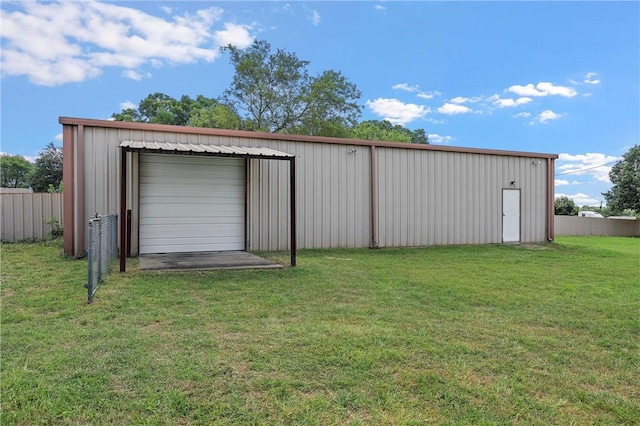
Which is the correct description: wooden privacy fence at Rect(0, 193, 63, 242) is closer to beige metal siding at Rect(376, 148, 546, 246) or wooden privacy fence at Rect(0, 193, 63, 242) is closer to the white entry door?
beige metal siding at Rect(376, 148, 546, 246)

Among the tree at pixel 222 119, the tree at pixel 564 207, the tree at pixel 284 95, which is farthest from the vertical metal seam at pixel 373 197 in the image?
the tree at pixel 564 207

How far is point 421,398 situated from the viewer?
2.29 metres

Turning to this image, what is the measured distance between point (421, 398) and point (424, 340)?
38.1 inches

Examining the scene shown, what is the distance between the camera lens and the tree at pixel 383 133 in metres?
27.0

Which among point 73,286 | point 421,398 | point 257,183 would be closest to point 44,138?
point 257,183

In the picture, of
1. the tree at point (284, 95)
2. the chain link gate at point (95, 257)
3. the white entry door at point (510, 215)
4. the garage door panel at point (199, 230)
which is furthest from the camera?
the tree at point (284, 95)

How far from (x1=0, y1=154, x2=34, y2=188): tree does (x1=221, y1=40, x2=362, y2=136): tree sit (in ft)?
106

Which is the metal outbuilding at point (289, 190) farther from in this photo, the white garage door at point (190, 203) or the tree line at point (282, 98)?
the tree line at point (282, 98)

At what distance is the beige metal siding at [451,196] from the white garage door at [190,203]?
372cm

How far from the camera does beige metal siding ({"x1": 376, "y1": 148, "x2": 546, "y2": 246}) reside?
34.2 ft

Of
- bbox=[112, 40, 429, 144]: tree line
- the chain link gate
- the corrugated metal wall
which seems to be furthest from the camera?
bbox=[112, 40, 429, 144]: tree line

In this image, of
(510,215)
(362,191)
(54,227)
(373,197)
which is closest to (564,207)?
(510,215)

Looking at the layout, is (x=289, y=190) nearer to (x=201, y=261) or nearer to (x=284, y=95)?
(x=201, y=261)

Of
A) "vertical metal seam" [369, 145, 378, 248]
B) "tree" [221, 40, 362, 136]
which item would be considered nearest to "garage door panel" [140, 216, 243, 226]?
"vertical metal seam" [369, 145, 378, 248]
